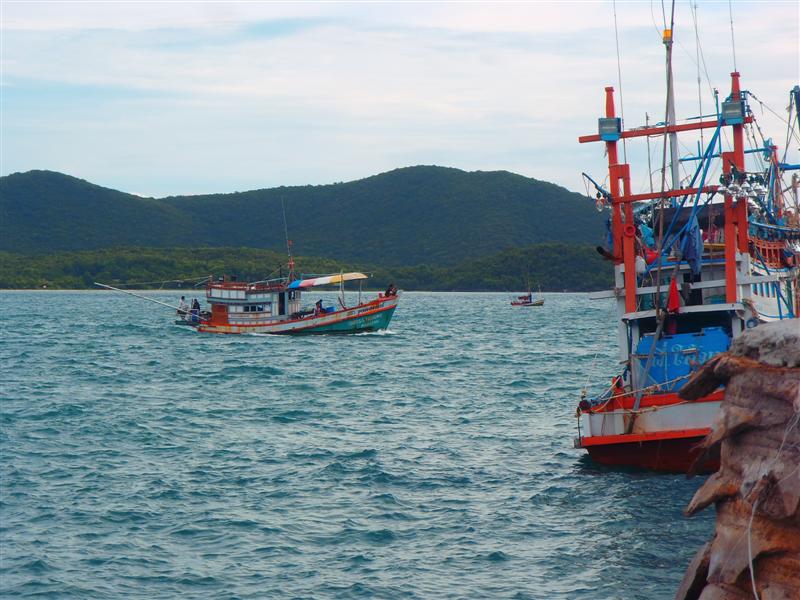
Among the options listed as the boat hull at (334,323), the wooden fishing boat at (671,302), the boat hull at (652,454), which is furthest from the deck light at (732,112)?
the boat hull at (334,323)

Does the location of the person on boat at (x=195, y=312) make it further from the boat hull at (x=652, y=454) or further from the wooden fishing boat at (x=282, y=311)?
the boat hull at (x=652, y=454)

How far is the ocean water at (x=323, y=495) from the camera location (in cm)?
1472

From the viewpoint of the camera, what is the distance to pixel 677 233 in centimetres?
2311

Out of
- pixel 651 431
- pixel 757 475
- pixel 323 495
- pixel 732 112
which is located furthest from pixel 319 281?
pixel 757 475

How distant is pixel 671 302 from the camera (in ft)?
68.7

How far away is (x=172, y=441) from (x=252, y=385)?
14564mm

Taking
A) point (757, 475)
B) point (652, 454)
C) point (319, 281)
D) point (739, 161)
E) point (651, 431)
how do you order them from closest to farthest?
point (757, 475), point (651, 431), point (652, 454), point (739, 161), point (319, 281)

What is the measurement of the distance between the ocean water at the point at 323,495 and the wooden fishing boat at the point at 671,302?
851mm

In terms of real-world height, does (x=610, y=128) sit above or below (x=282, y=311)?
above

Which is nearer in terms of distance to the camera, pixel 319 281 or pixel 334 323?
pixel 319 281

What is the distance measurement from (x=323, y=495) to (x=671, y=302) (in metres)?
7.97

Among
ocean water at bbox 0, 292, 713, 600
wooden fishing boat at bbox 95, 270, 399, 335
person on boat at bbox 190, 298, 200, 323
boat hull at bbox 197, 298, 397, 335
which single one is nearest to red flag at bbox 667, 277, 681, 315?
ocean water at bbox 0, 292, 713, 600

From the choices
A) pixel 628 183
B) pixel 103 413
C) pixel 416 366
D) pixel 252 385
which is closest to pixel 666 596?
pixel 628 183

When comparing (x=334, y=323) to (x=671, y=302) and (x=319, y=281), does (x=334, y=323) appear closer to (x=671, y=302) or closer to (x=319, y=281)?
(x=319, y=281)
